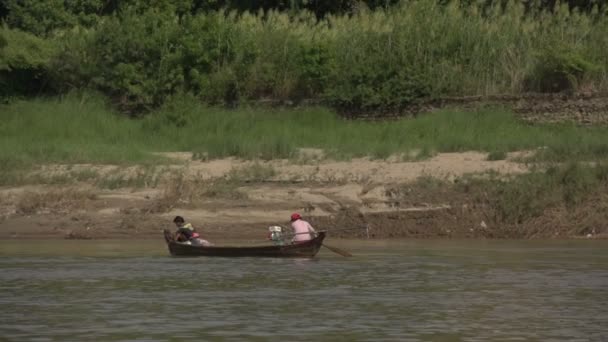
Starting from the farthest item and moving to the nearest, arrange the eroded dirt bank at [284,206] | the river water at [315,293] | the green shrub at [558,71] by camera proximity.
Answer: the green shrub at [558,71]
the eroded dirt bank at [284,206]
the river water at [315,293]

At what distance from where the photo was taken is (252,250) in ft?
77.6

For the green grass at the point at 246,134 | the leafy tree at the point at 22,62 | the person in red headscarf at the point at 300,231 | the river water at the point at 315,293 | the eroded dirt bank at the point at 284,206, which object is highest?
the leafy tree at the point at 22,62

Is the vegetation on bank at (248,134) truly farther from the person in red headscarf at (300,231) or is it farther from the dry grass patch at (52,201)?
the person in red headscarf at (300,231)

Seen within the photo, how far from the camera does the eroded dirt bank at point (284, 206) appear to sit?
26.4 meters

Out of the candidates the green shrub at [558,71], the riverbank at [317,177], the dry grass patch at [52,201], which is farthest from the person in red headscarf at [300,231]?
the green shrub at [558,71]

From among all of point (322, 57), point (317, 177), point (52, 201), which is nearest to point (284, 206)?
point (317, 177)

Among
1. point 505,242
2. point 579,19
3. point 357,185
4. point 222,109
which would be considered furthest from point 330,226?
point 579,19

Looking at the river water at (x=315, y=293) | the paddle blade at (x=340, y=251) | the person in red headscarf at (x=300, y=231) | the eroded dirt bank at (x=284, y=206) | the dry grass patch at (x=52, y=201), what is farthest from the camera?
the dry grass patch at (x=52, y=201)

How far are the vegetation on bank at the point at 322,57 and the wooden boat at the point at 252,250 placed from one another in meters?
9.58

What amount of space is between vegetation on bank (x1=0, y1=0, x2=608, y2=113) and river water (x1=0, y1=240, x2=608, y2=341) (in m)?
7.81

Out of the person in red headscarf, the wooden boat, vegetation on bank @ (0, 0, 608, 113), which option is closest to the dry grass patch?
the wooden boat

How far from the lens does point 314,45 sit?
3397 centimetres

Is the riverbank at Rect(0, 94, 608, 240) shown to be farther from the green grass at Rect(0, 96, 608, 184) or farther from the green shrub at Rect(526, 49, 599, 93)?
the green shrub at Rect(526, 49, 599, 93)

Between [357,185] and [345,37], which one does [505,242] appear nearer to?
[357,185]
